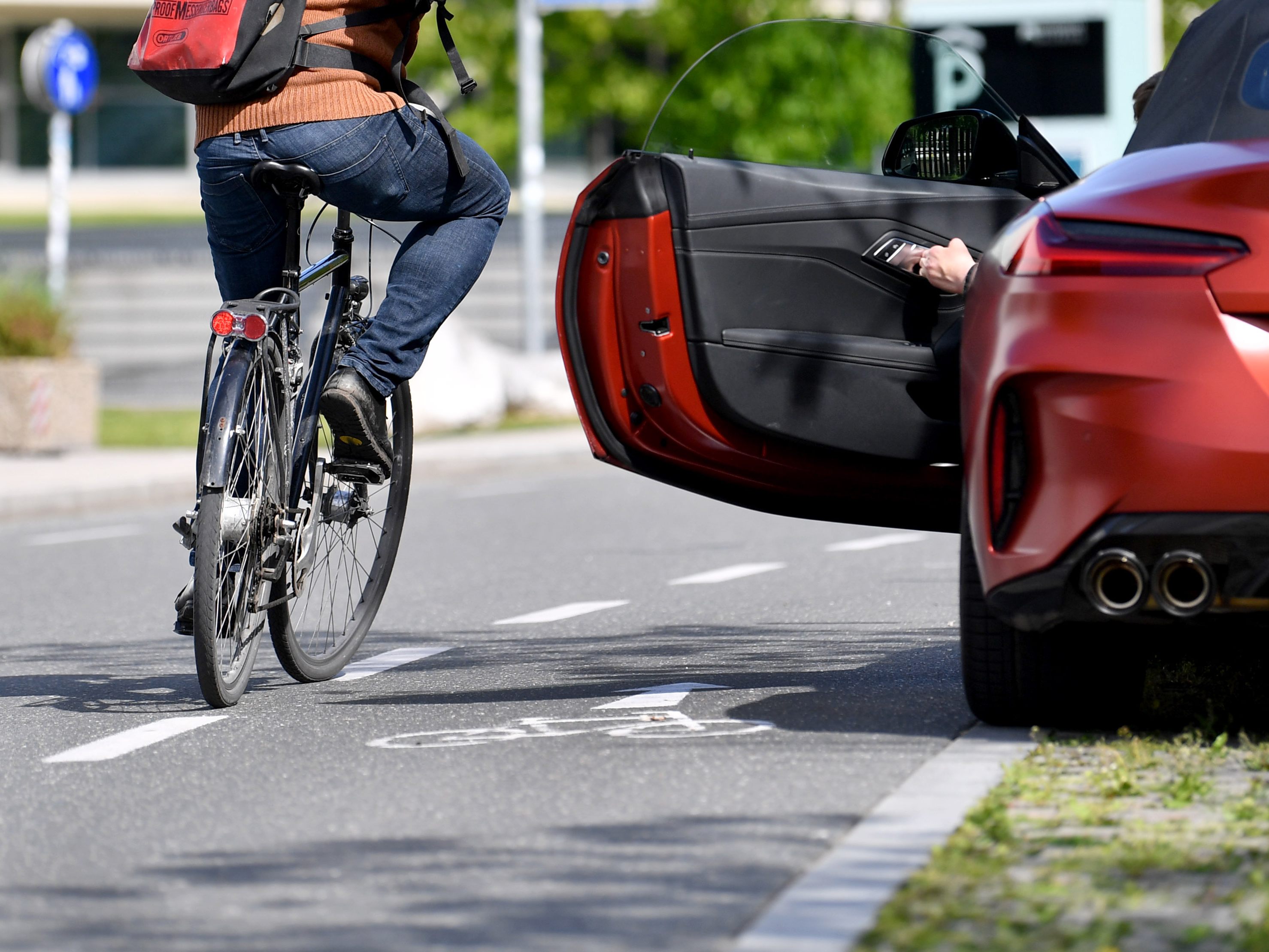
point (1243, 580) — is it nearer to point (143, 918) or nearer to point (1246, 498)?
point (1246, 498)

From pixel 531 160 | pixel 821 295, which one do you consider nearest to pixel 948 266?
pixel 821 295

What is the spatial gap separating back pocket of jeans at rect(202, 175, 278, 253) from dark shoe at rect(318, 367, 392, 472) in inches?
14.7

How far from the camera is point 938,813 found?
4.11m

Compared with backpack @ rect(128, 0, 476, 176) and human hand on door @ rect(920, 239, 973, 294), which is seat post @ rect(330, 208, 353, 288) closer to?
backpack @ rect(128, 0, 476, 176)

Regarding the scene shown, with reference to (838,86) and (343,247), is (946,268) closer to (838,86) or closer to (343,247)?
(838,86)

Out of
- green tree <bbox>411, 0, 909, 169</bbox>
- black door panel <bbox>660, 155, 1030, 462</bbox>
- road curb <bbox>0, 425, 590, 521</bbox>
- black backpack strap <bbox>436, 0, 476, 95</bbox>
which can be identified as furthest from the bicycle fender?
green tree <bbox>411, 0, 909, 169</bbox>

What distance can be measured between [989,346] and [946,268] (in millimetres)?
857

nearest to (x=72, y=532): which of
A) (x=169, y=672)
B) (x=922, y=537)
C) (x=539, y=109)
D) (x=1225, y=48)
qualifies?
(x=922, y=537)

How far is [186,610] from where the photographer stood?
5367mm

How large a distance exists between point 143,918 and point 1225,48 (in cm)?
290

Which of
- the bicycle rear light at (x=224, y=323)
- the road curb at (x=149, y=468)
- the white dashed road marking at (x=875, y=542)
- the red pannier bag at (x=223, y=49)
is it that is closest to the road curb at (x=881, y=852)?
the bicycle rear light at (x=224, y=323)

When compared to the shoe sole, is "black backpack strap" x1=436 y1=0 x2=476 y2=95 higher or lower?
higher

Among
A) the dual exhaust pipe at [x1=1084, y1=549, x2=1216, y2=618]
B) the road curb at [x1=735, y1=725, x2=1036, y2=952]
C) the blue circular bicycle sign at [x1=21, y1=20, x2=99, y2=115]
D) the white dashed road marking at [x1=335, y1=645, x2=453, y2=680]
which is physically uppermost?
the blue circular bicycle sign at [x1=21, y1=20, x2=99, y2=115]

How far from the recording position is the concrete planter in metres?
17.0
